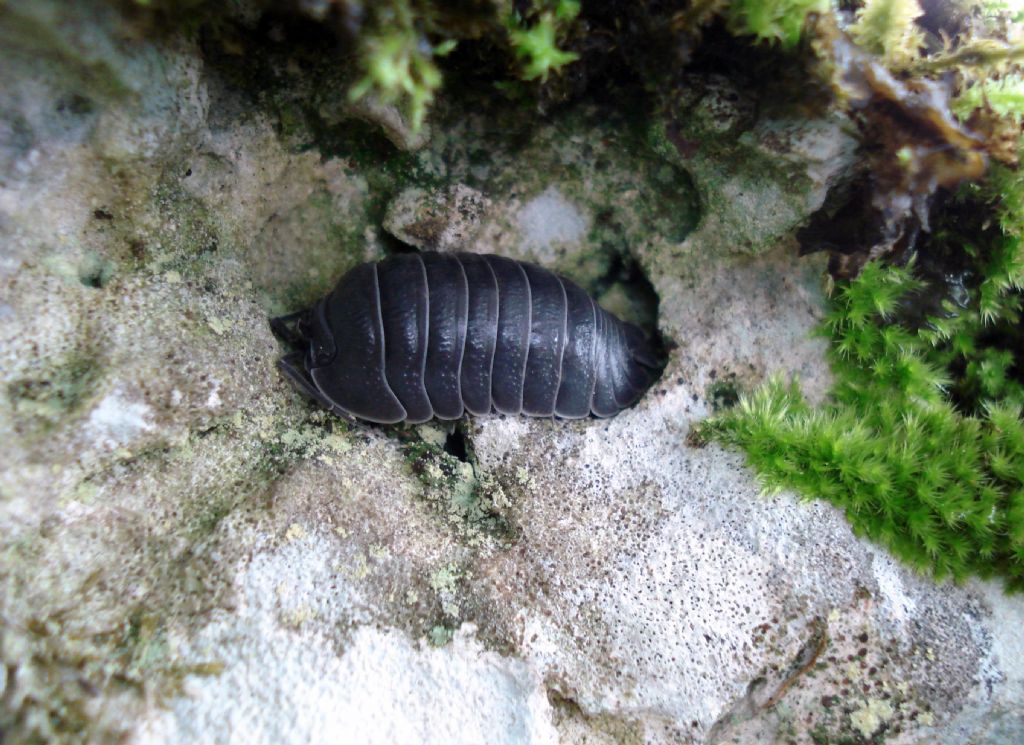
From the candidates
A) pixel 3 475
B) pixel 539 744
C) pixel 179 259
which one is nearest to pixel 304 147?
pixel 179 259

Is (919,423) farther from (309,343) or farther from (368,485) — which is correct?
(309,343)

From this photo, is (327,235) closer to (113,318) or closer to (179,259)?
(179,259)

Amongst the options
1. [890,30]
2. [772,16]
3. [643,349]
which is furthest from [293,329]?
[890,30]

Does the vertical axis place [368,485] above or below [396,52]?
below

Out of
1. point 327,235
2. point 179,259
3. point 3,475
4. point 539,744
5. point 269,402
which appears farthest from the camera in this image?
point 327,235

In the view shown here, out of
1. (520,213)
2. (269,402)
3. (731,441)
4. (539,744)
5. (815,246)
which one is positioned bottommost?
(539,744)

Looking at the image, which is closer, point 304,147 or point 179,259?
point 179,259
